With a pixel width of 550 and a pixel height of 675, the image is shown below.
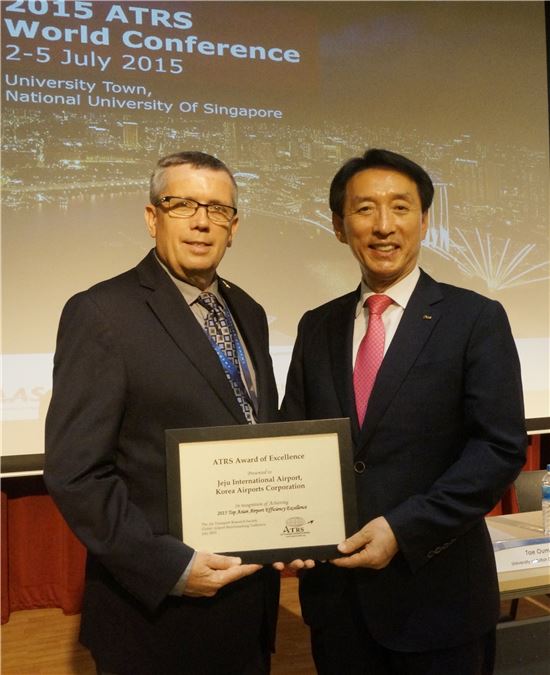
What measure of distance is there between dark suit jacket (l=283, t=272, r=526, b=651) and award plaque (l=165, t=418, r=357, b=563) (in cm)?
11

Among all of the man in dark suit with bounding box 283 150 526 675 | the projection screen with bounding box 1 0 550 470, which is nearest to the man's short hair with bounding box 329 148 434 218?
the man in dark suit with bounding box 283 150 526 675

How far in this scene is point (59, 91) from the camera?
129 inches

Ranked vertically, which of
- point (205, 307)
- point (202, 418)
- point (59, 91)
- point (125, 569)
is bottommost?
point (125, 569)

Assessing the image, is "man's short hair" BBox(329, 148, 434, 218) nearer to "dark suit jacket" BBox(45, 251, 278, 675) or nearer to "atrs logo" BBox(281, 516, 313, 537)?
"dark suit jacket" BBox(45, 251, 278, 675)

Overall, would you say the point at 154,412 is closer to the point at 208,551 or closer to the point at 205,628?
the point at 208,551

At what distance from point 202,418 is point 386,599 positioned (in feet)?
2.12

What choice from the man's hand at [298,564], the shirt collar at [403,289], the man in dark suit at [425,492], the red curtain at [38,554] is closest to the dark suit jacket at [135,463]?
the man's hand at [298,564]

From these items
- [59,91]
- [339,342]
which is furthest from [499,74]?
[339,342]

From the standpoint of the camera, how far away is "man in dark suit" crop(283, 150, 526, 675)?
1.46 meters

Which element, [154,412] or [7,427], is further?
[7,427]

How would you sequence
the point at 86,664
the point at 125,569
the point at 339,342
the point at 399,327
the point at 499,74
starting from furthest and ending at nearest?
the point at 499,74 → the point at 86,664 → the point at 339,342 → the point at 399,327 → the point at 125,569

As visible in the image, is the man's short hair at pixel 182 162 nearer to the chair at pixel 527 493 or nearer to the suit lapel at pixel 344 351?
the suit lapel at pixel 344 351

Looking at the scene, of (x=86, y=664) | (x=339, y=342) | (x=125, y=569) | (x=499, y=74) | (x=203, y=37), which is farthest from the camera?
(x=499, y=74)

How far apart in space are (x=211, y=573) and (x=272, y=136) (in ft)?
9.46
